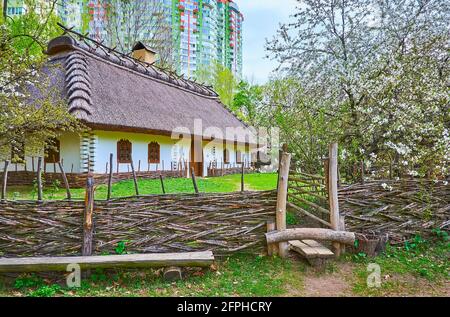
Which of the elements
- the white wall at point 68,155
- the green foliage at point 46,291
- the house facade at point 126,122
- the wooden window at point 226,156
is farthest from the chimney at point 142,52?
the green foliage at point 46,291

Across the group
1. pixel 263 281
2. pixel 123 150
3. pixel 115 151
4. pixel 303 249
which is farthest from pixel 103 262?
pixel 123 150

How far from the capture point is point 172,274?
3.63m

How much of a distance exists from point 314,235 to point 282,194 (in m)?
0.75

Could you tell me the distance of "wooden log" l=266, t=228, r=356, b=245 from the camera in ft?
13.3

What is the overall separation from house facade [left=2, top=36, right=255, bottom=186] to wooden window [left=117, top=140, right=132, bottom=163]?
4cm

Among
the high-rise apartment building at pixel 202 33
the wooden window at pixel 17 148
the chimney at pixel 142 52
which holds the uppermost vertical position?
the high-rise apartment building at pixel 202 33

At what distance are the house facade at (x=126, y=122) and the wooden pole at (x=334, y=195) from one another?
5318 millimetres

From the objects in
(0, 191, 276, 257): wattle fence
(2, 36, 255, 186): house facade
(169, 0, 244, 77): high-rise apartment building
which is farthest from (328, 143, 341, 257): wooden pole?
(169, 0, 244, 77): high-rise apartment building

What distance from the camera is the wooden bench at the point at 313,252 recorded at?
3.81 m

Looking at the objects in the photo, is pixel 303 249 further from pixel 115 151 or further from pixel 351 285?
pixel 115 151

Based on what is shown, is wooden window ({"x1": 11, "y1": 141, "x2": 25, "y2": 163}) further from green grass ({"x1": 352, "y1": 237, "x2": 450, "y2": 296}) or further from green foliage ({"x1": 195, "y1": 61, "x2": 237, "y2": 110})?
green foliage ({"x1": 195, "y1": 61, "x2": 237, "y2": 110})

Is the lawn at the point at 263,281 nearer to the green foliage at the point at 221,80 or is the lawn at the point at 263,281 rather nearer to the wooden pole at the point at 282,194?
the wooden pole at the point at 282,194

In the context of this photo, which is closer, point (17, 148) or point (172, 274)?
point (172, 274)
